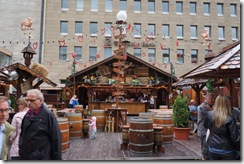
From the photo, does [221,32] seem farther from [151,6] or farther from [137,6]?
[137,6]

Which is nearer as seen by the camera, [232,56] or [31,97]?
[31,97]

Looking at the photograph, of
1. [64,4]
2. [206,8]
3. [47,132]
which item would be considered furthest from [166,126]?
[206,8]

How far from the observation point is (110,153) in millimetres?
6020

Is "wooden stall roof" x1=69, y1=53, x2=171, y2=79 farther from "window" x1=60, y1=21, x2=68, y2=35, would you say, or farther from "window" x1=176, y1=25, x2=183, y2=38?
"window" x1=176, y1=25, x2=183, y2=38

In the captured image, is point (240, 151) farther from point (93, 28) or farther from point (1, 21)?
point (1, 21)

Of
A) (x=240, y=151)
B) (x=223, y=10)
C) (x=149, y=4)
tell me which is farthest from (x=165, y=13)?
(x=240, y=151)

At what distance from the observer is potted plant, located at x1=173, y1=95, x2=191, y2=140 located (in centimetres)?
768

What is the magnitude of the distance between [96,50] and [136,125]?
19635mm

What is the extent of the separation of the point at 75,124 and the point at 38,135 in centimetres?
513

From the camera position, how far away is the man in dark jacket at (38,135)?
2.84m

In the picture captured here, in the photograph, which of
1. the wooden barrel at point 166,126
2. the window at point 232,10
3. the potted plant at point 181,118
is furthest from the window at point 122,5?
the wooden barrel at point 166,126

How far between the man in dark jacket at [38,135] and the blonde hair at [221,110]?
215cm

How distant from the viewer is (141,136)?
560cm

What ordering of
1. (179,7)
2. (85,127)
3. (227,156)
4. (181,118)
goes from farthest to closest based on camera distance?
(179,7)
(85,127)
(181,118)
(227,156)
